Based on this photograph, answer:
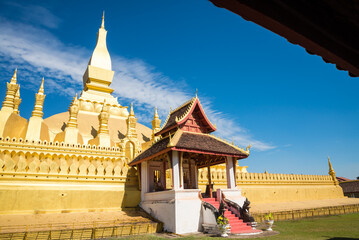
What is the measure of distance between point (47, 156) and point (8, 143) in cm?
296

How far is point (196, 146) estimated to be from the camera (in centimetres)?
1477

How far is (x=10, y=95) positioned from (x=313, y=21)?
2837 cm

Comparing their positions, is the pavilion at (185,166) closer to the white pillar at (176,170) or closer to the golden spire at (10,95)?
the white pillar at (176,170)

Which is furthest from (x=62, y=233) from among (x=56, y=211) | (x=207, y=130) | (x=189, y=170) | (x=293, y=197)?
(x=293, y=197)

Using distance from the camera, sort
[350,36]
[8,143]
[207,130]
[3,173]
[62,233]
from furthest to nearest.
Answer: [8,143]
[207,130]
[3,173]
[62,233]
[350,36]

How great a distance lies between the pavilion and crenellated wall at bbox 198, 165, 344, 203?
3022 millimetres

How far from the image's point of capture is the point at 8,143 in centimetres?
1983

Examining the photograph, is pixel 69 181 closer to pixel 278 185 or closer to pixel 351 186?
pixel 278 185

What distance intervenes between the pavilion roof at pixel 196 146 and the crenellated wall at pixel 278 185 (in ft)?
15.8

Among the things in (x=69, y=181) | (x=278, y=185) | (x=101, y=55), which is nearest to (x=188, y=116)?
(x=69, y=181)

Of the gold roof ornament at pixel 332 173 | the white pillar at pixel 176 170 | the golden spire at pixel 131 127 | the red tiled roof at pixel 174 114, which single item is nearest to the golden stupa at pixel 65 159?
the golden spire at pixel 131 127

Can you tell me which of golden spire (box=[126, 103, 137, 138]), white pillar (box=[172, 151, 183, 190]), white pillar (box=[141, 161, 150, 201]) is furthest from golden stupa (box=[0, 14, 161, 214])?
white pillar (box=[172, 151, 183, 190])

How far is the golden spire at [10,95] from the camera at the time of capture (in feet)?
78.1

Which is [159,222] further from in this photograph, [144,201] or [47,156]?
[47,156]
